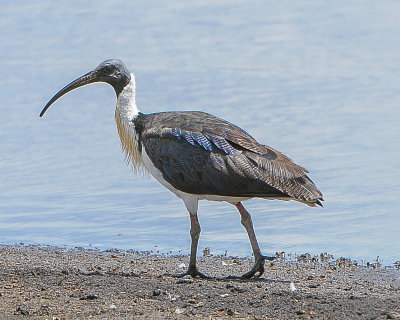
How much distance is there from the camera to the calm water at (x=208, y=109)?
47.8 feet

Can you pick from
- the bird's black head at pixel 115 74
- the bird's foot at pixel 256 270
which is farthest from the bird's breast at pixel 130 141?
the bird's foot at pixel 256 270

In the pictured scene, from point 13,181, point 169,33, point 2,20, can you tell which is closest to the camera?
point 13,181

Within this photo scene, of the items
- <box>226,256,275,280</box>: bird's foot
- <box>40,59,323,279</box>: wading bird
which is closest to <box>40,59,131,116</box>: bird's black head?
<box>40,59,323,279</box>: wading bird

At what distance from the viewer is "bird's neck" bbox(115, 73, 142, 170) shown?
498 inches

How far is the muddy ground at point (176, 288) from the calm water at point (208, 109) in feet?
2.34

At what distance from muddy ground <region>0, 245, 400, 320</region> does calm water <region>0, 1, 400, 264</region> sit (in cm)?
71

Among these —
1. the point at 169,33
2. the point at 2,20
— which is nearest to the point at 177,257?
the point at 169,33

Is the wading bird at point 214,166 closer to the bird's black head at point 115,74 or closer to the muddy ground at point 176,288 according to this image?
the muddy ground at point 176,288

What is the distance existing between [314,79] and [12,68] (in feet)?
21.1

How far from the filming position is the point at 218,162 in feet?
39.1

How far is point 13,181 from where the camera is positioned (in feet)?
55.2

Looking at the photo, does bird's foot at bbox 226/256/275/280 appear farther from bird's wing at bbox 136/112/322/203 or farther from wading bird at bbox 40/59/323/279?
bird's wing at bbox 136/112/322/203

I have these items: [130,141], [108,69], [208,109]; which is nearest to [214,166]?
[130,141]

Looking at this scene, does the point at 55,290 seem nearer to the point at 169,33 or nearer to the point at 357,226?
the point at 357,226
